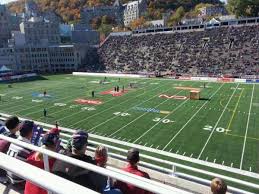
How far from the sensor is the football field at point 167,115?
21.0 meters

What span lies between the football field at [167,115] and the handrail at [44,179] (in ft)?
55.7

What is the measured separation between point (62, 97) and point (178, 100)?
51.8 ft

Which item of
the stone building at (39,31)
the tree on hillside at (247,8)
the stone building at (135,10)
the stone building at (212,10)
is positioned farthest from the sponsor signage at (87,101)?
the stone building at (135,10)

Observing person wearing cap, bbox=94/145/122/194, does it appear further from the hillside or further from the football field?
the hillside

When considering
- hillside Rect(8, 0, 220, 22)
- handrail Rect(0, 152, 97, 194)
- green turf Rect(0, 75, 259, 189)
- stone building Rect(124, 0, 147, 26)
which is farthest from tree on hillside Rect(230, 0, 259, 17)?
handrail Rect(0, 152, 97, 194)

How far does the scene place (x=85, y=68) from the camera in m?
83.5

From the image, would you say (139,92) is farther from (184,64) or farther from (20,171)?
(20,171)

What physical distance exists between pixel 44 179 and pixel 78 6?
597ft

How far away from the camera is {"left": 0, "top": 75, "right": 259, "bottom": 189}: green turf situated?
20.7 metres

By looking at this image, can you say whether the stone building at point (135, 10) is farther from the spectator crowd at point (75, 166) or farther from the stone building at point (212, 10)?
the spectator crowd at point (75, 166)

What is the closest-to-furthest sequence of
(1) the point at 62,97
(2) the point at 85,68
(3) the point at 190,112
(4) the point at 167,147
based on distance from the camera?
(4) the point at 167,147 < (3) the point at 190,112 < (1) the point at 62,97 < (2) the point at 85,68

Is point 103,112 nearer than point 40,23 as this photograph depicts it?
Yes

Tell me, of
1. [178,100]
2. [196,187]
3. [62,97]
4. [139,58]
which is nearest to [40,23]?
[139,58]

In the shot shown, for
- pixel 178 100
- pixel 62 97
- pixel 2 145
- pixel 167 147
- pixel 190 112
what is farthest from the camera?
pixel 62 97
